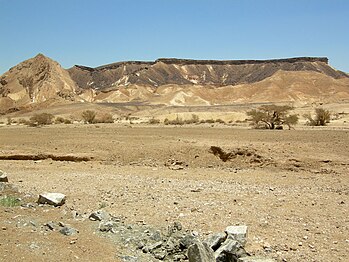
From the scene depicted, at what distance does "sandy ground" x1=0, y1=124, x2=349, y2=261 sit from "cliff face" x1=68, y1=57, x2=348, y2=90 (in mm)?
128297

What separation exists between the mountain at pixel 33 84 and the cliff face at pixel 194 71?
39.8 meters

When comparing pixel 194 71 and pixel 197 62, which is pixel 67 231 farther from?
pixel 197 62

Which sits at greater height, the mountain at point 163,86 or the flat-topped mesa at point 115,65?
the flat-topped mesa at point 115,65

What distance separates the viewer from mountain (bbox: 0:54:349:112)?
101 meters

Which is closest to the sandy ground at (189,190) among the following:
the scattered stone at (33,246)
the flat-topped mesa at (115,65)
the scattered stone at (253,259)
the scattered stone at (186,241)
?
the scattered stone at (33,246)

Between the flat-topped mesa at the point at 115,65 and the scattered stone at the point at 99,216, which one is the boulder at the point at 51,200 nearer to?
the scattered stone at the point at 99,216

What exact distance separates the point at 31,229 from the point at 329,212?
22.5ft

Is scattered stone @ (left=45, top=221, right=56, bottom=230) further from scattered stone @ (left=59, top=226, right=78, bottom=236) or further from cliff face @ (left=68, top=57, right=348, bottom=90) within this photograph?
cliff face @ (left=68, top=57, right=348, bottom=90)

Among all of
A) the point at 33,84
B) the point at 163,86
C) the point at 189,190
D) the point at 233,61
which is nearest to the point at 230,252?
the point at 189,190

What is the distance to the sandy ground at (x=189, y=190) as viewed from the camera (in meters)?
8.15

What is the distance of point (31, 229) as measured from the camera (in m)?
8.41

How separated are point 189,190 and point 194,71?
152 meters

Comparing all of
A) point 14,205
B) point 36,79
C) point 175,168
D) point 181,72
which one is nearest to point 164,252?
point 14,205

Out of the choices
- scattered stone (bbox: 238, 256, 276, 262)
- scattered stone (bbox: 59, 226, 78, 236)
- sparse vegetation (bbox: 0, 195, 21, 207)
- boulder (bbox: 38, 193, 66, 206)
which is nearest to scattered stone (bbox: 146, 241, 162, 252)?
scattered stone (bbox: 59, 226, 78, 236)
